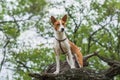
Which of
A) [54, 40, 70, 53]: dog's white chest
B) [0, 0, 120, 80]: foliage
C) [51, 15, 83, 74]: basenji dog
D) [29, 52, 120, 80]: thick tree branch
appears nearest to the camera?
[29, 52, 120, 80]: thick tree branch

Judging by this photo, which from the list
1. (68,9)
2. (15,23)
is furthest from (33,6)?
(68,9)

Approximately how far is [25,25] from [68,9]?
3.10m

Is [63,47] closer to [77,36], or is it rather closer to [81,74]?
[81,74]

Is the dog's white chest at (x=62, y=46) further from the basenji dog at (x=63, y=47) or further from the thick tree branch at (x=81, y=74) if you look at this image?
the thick tree branch at (x=81, y=74)

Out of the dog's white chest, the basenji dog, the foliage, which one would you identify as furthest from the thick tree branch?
the foliage

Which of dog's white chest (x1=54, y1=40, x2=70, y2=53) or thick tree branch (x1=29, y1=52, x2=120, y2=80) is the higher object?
dog's white chest (x1=54, y1=40, x2=70, y2=53)

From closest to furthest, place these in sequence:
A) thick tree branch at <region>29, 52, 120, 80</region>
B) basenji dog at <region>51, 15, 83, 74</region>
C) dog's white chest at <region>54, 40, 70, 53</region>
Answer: thick tree branch at <region>29, 52, 120, 80</region> < basenji dog at <region>51, 15, 83, 74</region> < dog's white chest at <region>54, 40, 70, 53</region>

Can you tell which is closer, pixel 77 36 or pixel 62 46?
pixel 62 46

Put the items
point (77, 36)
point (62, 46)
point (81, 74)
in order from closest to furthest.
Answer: point (81, 74) → point (62, 46) → point (77, 36)

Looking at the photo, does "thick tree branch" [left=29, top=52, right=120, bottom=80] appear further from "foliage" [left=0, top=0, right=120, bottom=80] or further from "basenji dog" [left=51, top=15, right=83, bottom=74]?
"foliage" [left=0, top=0, right=120, bottom=80]

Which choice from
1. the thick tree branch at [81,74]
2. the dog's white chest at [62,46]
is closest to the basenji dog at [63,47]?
the dog's white chest at [62,46]

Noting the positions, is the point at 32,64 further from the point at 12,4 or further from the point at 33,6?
the point at 33,6

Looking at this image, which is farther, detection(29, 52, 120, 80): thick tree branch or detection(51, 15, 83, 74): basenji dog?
detection(51, 15, 83, 74): basenji dog

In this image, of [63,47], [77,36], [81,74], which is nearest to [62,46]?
[63,47]
